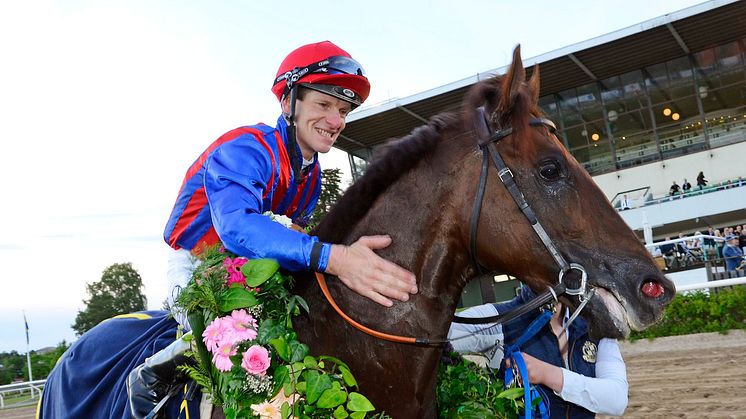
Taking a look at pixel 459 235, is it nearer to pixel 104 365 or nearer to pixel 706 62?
pixel 104 365

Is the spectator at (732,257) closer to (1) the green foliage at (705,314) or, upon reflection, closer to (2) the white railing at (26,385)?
(1) the green foliage at (705,314)

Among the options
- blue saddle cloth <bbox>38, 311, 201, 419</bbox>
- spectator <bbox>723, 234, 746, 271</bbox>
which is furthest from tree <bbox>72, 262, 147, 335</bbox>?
blue saddle cloth <bbox>38, 311, 201, 419</bbox>

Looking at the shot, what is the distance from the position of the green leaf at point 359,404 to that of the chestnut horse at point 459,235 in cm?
12

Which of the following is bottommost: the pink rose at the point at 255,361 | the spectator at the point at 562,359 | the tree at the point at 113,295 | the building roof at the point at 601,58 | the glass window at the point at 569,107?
the tree at the point at 113,295

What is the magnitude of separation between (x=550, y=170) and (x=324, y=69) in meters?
1.00

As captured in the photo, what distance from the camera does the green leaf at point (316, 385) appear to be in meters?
1.84

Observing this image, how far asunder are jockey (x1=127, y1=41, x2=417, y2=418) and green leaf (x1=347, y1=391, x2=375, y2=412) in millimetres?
308

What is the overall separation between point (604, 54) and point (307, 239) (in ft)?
79.4

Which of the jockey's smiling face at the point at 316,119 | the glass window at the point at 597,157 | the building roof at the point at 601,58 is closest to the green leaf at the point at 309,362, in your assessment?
the jockey's smiling face at the point at 316,119

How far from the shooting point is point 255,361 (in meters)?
1.91

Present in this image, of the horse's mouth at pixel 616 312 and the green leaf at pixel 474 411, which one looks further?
the green leaf at pixel 474 411

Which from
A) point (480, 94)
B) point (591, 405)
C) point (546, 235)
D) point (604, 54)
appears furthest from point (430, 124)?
point (604, 54)

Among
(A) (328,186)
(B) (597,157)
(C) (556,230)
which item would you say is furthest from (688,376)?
(B) (597,157)

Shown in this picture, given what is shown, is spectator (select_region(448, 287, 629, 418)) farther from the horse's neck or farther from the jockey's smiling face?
the jockey's smiling face
